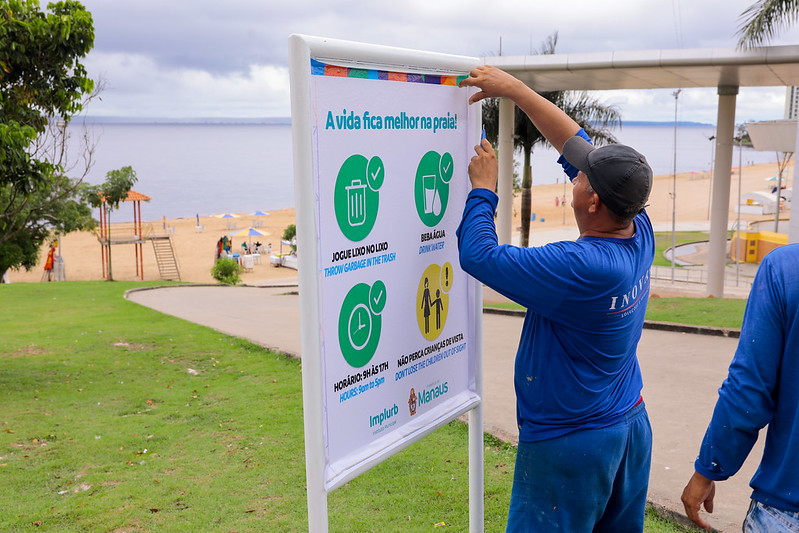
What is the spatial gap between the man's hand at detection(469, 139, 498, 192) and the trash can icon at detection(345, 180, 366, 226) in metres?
0.51

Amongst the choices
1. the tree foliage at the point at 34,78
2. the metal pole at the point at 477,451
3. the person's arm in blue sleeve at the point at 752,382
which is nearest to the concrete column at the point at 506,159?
the tree foliage at the point at 34,78

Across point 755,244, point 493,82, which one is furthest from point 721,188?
point 755,244

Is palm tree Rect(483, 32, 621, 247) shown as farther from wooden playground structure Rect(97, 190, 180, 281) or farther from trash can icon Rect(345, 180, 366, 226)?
trash can icon Rect(345, 180, 366, 226)

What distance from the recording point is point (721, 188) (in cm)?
1730

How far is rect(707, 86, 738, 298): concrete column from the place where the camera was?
1727cm

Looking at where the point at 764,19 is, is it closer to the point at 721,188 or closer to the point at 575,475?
the point at 721,188

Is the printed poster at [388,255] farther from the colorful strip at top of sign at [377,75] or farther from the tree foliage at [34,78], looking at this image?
the tree foliage at [34,78]

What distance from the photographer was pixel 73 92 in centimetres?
840

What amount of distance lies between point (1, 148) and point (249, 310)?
9287mm

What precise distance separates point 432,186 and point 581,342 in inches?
34.3

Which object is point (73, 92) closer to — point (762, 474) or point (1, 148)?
point (1, 148)

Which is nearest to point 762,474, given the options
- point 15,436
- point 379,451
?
point 379,451

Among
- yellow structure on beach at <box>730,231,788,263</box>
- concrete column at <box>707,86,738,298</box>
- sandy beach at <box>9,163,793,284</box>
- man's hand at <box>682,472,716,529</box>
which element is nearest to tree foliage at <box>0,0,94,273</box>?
man's hand at <box>682,472,716,529</box>

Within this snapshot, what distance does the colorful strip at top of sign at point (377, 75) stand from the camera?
2.26 m
